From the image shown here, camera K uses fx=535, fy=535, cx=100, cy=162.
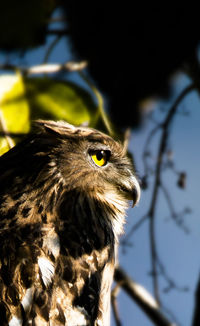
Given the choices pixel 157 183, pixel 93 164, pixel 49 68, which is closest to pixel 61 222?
pixel 93 164

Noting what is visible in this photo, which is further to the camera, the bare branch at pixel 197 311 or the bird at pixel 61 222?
the bare branch at pixel 197 311

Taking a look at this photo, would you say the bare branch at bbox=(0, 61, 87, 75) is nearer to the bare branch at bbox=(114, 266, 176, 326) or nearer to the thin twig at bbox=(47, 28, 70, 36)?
the thin twig at bbox=(47, 28, 70, 36)

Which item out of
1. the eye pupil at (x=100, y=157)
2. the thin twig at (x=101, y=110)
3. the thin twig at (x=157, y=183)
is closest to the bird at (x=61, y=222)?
the eye pupil at (x=100, y=157)

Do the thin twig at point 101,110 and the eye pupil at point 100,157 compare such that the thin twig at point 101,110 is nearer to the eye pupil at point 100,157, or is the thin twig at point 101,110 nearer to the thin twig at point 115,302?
the eye pupil at point 100,157

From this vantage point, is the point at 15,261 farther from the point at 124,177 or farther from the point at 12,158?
the point at 124,177

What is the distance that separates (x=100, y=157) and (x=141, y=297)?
0.81 meters

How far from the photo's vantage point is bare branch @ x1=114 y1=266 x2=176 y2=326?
265cm

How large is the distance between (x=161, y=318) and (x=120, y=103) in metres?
1.10

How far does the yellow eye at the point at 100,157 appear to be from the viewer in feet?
7.69

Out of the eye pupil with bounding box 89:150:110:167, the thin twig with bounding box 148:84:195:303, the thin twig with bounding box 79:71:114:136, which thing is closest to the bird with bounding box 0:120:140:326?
the eye pupil with bounding box 89:150:110:167

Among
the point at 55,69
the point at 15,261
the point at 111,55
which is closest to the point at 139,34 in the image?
the point at 111,55

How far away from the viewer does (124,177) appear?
2.39 metres

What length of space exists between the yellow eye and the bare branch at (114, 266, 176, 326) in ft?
2.16

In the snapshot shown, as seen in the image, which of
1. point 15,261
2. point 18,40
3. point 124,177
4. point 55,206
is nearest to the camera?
point 15,261
